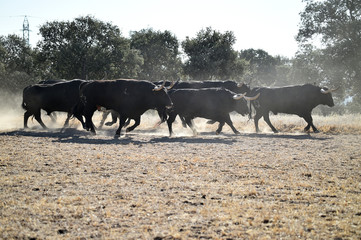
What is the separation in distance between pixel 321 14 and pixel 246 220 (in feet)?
122

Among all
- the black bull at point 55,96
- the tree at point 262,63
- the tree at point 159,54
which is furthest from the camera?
the tree at point 262,63

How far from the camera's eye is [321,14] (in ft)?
126

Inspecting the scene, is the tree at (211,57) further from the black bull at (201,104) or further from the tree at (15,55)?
the black bull at (201,104)

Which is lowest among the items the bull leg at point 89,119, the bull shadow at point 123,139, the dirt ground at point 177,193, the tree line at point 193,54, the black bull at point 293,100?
the dirt ground at point 177,193

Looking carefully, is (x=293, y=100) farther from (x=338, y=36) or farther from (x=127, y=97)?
(x=338, y=36)

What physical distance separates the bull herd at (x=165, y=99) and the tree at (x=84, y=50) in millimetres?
19675

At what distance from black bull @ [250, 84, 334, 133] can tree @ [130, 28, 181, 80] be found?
35.3 metres

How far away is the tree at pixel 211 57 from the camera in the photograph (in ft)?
150

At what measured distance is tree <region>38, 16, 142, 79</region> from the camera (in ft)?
127

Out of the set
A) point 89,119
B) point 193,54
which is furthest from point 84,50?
point 89,119

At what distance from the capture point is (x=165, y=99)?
642 inches

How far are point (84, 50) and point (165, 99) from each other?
2504cm

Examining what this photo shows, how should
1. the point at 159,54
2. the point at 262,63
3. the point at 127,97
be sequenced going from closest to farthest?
the point at 127,97 < the point at 159,54 < the point at 262,63

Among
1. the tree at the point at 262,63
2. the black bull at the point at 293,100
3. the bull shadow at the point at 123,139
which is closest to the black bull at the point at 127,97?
the bull shadow at the point at 123,139
